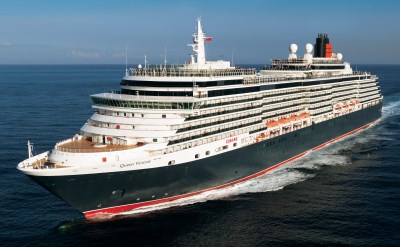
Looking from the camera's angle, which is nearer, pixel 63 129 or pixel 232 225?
pixel 232 225

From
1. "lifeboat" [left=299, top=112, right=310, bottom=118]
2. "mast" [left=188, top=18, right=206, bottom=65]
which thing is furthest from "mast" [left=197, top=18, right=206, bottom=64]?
"lifeboat" [left=299, top=112, right=310, bottom=118]

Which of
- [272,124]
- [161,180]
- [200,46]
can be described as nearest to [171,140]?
[161,180]

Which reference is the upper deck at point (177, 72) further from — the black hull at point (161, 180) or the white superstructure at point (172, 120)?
the black hull at point (161, 180)

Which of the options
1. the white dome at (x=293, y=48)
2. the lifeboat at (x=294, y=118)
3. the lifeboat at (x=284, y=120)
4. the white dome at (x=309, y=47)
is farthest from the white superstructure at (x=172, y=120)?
the white dome at (x=309, y=47)

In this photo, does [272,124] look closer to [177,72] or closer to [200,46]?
[200,46]

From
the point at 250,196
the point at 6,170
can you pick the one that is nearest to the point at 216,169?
the point at 250,196

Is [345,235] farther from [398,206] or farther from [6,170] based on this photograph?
[6,170]
